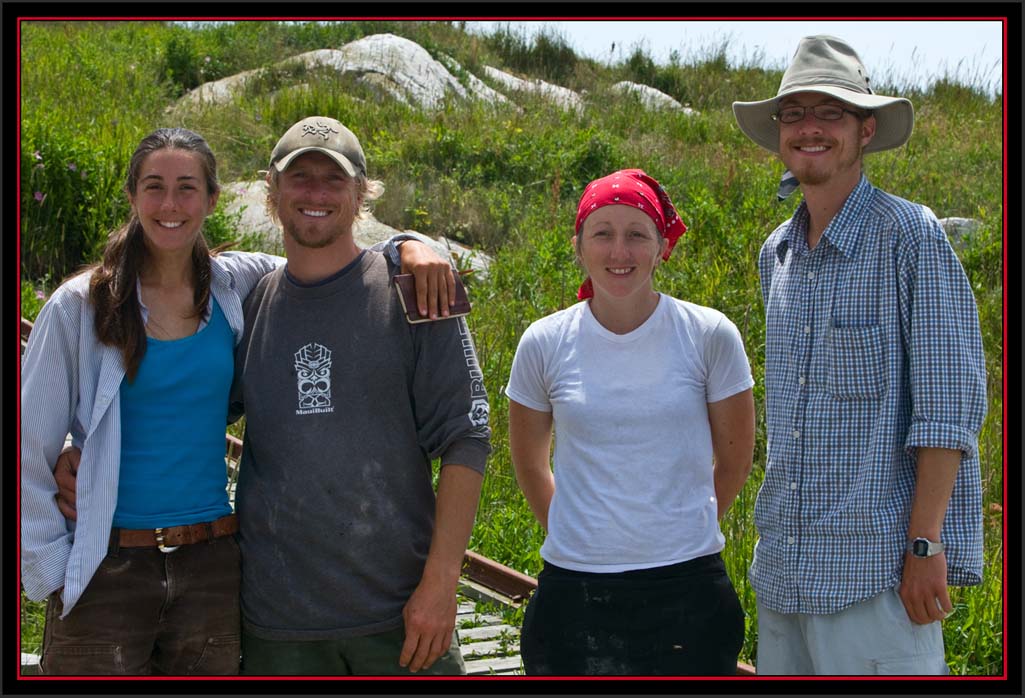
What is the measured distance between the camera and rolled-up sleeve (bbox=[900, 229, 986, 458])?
2941 mm

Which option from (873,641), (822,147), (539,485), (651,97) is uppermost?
(651,97)

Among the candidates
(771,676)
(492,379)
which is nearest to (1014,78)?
(771,676)

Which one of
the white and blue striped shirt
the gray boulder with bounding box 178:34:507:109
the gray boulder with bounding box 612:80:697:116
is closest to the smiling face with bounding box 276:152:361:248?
the white and blue striped shirt

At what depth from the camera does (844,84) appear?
3.28 meters

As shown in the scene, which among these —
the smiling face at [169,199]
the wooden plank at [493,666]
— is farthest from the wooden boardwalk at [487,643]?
the smiling face at [169,199]

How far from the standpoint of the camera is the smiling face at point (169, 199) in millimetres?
3287

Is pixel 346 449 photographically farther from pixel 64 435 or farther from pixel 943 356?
pixel 943 356

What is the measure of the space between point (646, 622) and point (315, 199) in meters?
1.56

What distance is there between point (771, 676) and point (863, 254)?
50.2 inches

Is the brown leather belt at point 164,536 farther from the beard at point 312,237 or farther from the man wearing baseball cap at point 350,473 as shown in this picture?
the beard at point 312,237

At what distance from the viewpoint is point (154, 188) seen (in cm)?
332

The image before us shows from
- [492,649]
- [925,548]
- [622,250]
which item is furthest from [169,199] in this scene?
[492,649]

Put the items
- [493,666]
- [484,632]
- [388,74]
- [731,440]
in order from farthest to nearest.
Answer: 1. [388,74]
2. [484,632]
3. [493,666]
4. [731,440]

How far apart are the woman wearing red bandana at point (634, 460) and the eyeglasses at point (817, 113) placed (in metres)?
0.44
